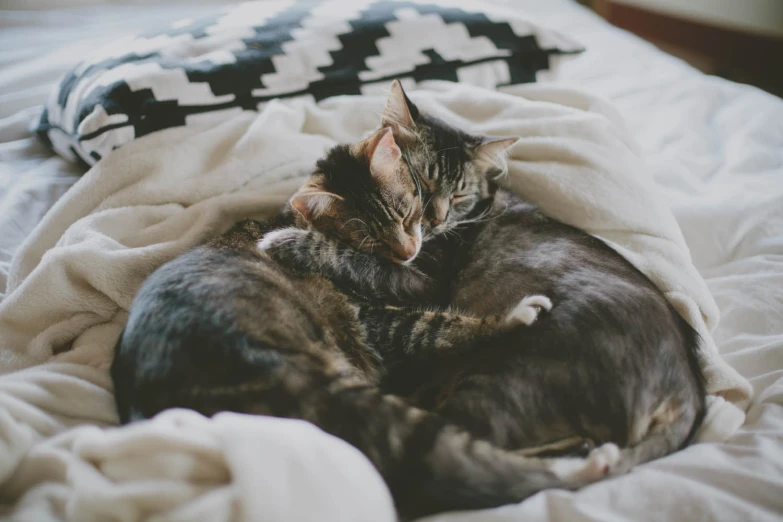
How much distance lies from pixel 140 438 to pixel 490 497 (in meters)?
0.51

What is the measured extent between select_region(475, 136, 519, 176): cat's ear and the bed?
538mm

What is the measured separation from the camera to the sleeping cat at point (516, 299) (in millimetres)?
857

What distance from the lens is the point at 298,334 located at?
905 millimetres

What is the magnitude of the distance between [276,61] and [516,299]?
1.08 m

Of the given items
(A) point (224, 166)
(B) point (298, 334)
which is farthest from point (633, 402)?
(A) point (224, 166)

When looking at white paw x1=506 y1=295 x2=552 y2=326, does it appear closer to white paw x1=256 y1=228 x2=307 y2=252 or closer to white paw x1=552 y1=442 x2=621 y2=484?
white paw x1=552 y1=442 x2=621 y2=484

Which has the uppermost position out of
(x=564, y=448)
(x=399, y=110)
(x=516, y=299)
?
(x=399, y=110)

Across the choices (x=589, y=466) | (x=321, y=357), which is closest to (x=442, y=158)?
(x=321, y=357)

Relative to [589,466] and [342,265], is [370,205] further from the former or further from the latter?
[589,466]

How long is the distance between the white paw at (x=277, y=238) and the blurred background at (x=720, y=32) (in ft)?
8.13

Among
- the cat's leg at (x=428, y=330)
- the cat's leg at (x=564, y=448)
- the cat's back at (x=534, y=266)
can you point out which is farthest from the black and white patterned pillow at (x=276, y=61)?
the cat's leg at (x=564, y=448)

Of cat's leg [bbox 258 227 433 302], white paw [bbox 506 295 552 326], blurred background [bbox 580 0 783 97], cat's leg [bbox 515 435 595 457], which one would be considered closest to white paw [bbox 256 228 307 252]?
cat's leg [bbox 258 227 433 302]

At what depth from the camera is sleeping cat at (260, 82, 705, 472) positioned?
857 mm

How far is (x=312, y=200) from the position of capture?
115 cm
